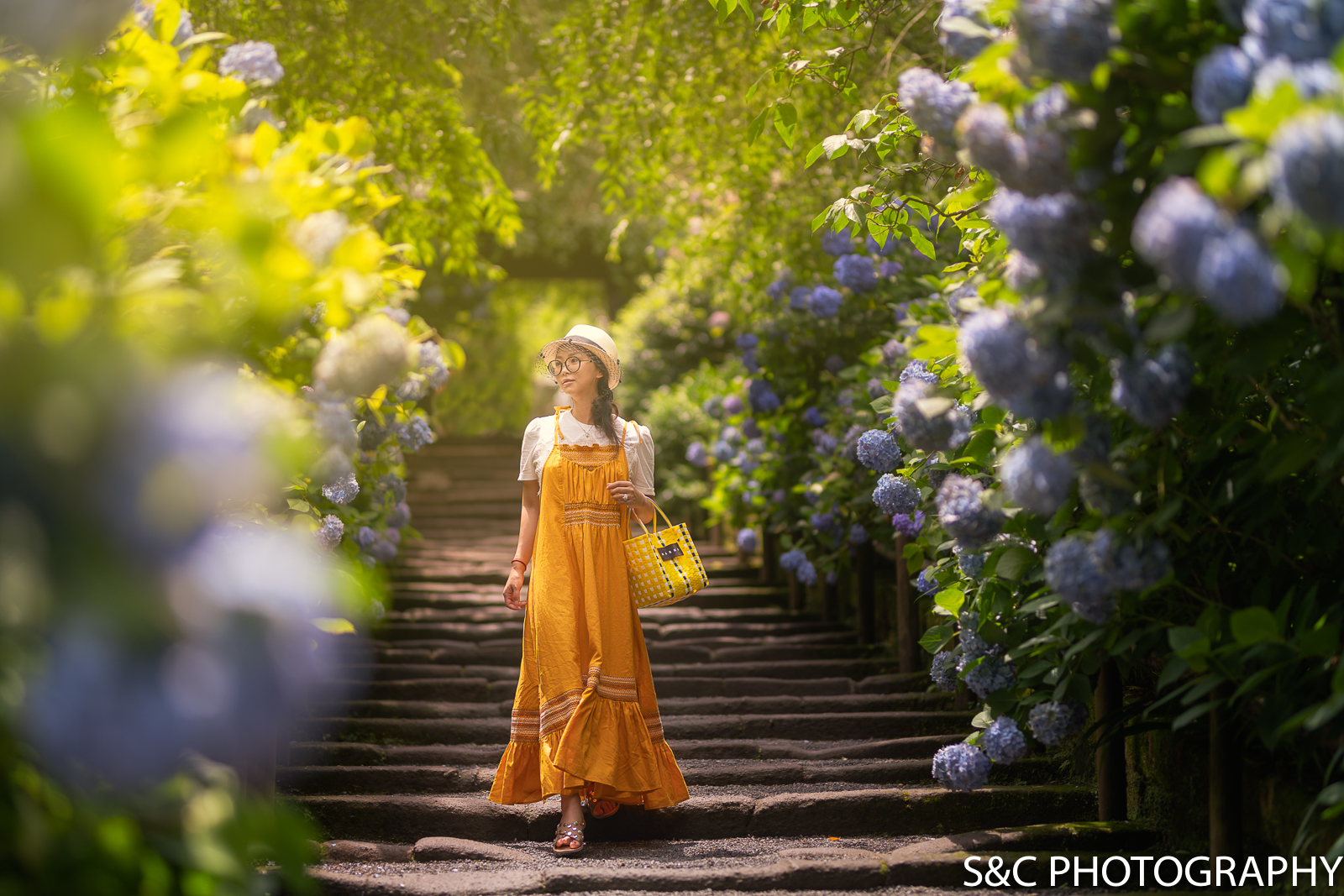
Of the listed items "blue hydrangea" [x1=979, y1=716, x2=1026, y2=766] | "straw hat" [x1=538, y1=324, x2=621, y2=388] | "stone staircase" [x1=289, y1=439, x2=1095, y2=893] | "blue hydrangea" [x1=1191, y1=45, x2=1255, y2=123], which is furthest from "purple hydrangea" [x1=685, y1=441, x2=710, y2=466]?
"blue hydrangea" [x1=1191, y1=45, x2=1255, y2=123]

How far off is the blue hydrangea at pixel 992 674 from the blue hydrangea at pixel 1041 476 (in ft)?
3.56

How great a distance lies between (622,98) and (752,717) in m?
3.13

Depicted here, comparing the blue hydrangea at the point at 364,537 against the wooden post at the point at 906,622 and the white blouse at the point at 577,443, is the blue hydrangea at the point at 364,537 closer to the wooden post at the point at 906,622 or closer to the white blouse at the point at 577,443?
the white blouse at the point at 577,443

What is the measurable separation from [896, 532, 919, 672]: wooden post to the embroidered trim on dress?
76.2 inches

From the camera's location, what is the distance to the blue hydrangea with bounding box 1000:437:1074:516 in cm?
171

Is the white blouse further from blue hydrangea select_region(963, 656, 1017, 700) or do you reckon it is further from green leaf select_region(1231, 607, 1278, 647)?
green leaf select_region(1231, 607, 1278, 647)

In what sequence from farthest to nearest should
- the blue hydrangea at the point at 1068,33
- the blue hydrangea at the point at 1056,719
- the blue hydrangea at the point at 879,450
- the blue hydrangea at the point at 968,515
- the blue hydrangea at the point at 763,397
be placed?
the blue hydrangea at the point at 763,397 → the blue hydrangea at the point at 879,450 → the blue hydrangea at the point at 1056,719 → the blue hydrangea at the point at 968,515 → the blue hydrangea at the point at 1068,33

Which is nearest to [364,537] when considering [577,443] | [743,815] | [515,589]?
[515,589]

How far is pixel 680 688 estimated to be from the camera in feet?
16.1

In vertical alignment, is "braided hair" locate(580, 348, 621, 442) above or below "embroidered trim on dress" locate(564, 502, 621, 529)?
above

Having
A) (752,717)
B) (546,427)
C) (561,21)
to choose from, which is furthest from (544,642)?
(561,21)

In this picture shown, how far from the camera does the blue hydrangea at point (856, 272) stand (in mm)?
5512

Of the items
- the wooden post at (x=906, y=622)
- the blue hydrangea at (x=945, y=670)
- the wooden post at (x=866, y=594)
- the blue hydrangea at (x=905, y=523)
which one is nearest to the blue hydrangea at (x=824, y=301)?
the wooden post at (x=866, y=594)

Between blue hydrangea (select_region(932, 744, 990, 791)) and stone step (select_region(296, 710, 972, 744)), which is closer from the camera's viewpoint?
blue hydrangea (select_region(932, 744, 990, 791))
